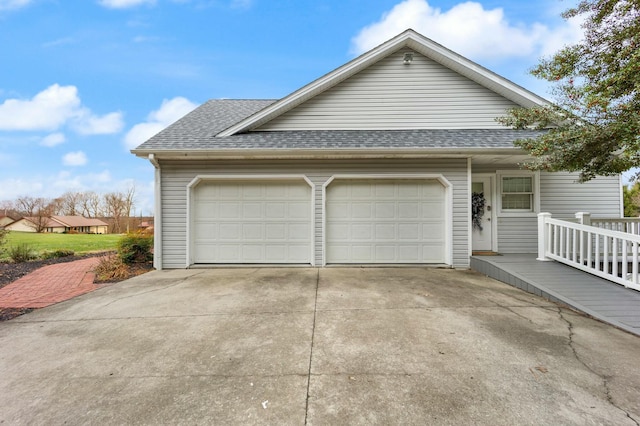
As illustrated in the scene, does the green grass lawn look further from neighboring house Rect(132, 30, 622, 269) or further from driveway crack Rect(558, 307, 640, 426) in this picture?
driveway crack Rect(558, 307, 640, 426)

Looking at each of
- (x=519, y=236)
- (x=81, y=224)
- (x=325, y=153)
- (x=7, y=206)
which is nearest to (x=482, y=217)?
(x=519, y=236)

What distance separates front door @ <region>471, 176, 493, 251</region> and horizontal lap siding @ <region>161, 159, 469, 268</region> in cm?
104

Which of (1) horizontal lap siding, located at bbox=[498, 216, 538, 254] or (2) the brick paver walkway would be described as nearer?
(2) the brick paver walkway

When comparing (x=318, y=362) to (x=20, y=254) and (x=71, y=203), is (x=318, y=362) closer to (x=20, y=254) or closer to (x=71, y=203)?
(x=20, y=254)

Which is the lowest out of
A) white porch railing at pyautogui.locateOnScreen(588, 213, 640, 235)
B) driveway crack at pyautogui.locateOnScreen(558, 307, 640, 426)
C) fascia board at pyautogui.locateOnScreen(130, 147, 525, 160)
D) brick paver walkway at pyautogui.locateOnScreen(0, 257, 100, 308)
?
brick paver walkway at pyautogui.locateOnScreen(0, 257, 100, 308)

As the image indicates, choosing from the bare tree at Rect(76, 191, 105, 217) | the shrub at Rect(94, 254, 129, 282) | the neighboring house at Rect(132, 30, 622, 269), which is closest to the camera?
the shrub at Rect(94, 254, 129, 282)

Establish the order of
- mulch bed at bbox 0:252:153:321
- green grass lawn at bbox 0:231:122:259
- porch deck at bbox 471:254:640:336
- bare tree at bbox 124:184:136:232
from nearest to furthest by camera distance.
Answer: porch deck at bbox 471:254:640:336, mulch bed at bbox 0:252:153:321, green grass lawn at bbox 0:231:122:259, bare tree at bbox 124:184:136:232

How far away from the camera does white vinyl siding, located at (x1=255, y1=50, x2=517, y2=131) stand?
726cm

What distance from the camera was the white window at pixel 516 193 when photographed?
23.7 feet

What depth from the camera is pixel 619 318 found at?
3.55 m

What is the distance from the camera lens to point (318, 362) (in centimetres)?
256

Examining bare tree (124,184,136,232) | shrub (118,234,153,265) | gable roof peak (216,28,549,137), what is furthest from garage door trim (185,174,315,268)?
bare tree (124,184,136,232)

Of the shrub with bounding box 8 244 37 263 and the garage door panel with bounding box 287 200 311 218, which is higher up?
the garage door panel with bounding box 287 200 311 218

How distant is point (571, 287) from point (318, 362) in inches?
183
